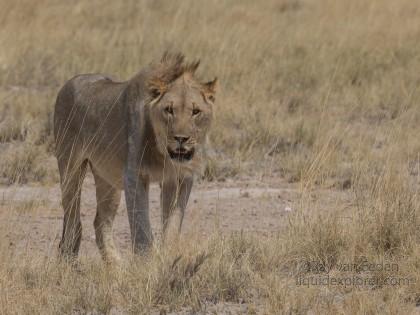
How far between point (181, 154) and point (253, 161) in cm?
384

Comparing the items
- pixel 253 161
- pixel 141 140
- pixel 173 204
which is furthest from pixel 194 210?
pixel 253 161

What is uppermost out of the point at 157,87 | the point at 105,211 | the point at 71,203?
the point at 157,87

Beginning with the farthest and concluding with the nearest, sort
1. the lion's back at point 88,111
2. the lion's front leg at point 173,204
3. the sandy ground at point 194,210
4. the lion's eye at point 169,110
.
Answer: the sandy ground at point 194,210
the lion's back at point 88,111
the lion's front leg at point 173,204
the lion's eye at point 169,110

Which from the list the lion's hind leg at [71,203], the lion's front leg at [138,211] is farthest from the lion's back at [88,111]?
the lion's front leg at [138,211]

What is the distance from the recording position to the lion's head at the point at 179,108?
6012 mm

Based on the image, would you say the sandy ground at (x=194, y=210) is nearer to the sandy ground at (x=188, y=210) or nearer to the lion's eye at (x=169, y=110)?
the sandy ground at (x=188, y=210)

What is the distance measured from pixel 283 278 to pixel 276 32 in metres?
9.44

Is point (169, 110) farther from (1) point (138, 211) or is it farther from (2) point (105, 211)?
(2) point (105, 211)

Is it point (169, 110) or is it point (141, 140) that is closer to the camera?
point (169, 110)

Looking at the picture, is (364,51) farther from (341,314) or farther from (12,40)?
(341,314)

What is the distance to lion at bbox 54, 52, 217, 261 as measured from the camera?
6.12m

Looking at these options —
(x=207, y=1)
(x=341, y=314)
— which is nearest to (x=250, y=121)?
(x=341, y=314)

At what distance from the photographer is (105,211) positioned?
7395mm

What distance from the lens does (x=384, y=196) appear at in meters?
6.67
